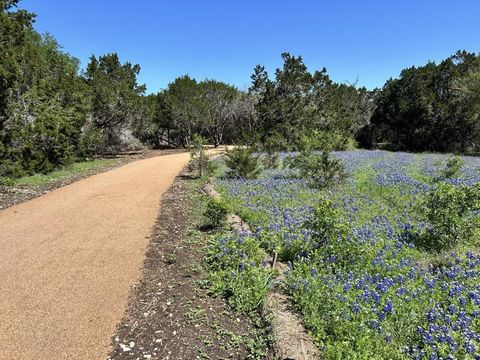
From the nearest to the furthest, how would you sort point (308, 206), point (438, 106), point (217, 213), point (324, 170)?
1. point (217, 213)
2. point (308, 206)
3. point (324, 170)
4. point (438, 106)

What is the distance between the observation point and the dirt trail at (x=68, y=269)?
4285 mm

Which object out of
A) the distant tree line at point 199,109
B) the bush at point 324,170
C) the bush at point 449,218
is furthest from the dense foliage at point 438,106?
the bush at point 449,218

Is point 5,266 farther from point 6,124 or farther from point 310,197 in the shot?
point 6,124

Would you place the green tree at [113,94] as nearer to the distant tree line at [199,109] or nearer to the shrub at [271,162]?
the distant tree line at [199,109]

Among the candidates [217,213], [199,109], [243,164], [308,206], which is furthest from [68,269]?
[199,109]

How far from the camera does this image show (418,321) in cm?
396

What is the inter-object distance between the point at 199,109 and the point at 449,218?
3382cm

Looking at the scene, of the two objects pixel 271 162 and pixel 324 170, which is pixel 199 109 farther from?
pixel 324 170

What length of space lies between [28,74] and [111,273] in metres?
14.7

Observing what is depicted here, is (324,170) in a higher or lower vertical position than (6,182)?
higher

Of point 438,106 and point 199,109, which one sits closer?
point 438,106

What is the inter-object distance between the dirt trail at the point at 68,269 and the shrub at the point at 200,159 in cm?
444

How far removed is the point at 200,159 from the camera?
1587 centimetres

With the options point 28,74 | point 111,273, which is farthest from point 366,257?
point 28,74
